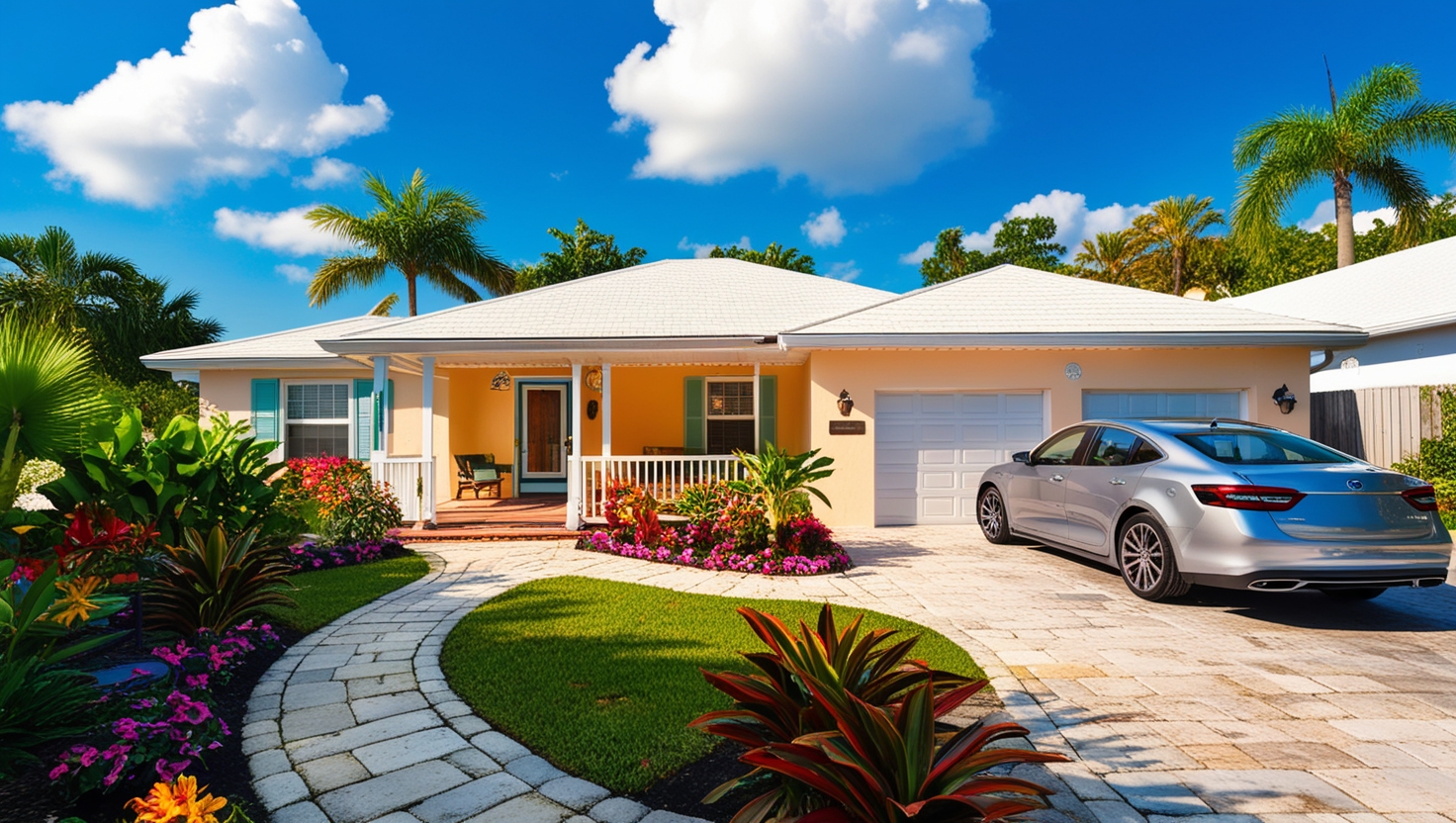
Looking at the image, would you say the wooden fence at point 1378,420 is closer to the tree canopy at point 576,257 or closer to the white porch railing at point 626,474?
the white porch railing at point 626,474

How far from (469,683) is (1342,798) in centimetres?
398

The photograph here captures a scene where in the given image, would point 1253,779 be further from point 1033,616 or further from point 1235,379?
point 1235,379

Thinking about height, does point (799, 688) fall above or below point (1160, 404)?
below

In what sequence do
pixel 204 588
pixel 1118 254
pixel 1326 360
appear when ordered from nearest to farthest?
1. pixel 204 588
2. pixel 1326 360
3. pixel 1118 254

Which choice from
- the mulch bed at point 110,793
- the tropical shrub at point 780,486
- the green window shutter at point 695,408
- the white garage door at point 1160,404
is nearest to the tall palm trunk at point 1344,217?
the white garage door at point 1160,404

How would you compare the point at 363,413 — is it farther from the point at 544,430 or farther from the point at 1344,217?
the point at 1344,217

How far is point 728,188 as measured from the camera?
931 inches

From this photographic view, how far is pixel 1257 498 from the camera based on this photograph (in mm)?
4734

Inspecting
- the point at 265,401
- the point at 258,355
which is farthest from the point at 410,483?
the point at 258,355

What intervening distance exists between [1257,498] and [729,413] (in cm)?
896

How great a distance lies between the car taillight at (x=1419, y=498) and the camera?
471 centimetres

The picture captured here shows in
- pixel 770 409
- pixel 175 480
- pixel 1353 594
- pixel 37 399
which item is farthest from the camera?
pixel 770 409

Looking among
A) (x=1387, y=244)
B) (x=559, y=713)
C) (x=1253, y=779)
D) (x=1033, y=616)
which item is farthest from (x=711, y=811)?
(x=1387, y=244)

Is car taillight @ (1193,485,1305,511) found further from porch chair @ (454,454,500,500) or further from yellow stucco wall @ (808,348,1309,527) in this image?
porch chair @ (454,454,500,500)
